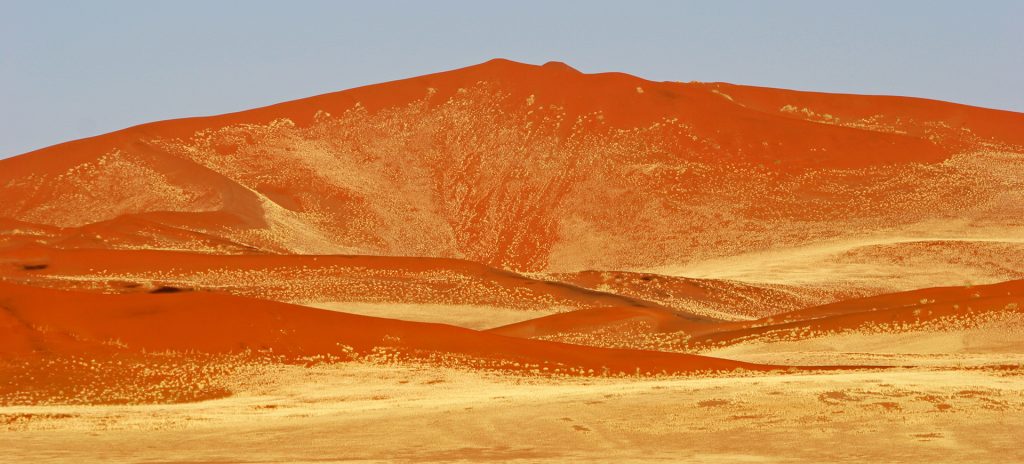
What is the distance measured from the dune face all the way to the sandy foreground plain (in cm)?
10

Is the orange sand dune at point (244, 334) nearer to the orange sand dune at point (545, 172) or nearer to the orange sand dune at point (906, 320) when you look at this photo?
the orange sand dune at point (906, 320)

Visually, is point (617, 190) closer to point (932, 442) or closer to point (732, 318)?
point (732, 318)

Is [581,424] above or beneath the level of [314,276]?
beneath

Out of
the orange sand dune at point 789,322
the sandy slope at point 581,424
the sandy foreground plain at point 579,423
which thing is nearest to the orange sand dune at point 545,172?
the orange sand dune at point 789,322

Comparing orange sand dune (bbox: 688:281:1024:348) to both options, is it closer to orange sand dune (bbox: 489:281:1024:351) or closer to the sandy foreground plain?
orange sand dune (bbox: 489:281:1024:351)

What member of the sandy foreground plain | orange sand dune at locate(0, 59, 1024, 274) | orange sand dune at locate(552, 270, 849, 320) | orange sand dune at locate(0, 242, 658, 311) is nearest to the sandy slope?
the sandy foreground plain

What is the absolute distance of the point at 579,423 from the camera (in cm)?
2473

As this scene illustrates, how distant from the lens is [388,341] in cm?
3388

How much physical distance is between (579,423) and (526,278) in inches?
1154

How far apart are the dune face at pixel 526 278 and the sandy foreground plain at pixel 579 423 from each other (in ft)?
0.32

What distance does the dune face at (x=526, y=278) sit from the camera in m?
25.0

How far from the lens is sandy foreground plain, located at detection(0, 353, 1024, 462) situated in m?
22.1

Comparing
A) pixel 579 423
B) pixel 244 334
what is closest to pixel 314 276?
pixel 244 334

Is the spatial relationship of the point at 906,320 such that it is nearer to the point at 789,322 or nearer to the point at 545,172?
the point at 789,322
